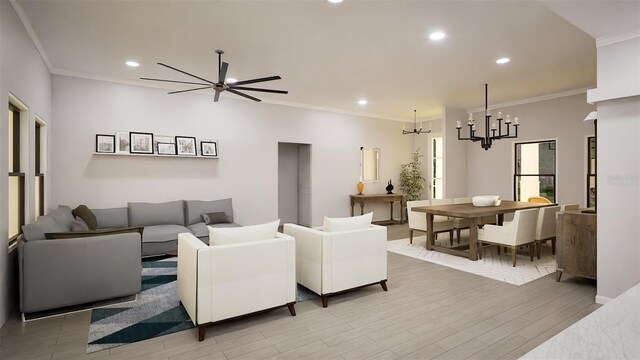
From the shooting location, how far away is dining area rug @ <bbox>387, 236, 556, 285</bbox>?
429 cm

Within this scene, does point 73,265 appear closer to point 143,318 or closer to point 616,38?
point 143,318

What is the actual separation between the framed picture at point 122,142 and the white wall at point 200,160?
115mm

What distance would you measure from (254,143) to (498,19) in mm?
4719

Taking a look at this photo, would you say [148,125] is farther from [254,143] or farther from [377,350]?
[377,350]

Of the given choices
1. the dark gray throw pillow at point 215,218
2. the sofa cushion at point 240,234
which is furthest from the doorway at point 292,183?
the sofa cushion at point 240,234

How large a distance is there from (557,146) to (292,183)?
18.8ft

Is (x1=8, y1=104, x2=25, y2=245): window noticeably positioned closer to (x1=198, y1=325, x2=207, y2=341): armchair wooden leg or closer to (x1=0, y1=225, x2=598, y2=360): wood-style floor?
(x1=0, y1=225, x2=598, y2=360): wood-style floor

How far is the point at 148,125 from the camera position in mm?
5805

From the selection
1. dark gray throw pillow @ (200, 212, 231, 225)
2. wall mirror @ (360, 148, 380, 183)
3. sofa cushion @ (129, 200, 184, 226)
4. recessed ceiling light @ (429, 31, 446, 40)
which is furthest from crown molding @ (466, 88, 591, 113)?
A: sofa cushion @ (129, 200, 184, 226)

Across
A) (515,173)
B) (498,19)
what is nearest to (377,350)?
→ (498,19)

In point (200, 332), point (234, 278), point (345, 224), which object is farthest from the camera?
point (345, 224)

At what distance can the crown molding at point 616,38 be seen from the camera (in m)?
3.09

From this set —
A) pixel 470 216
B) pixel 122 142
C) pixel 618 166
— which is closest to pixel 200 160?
pixel 122 142

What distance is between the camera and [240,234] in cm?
301
